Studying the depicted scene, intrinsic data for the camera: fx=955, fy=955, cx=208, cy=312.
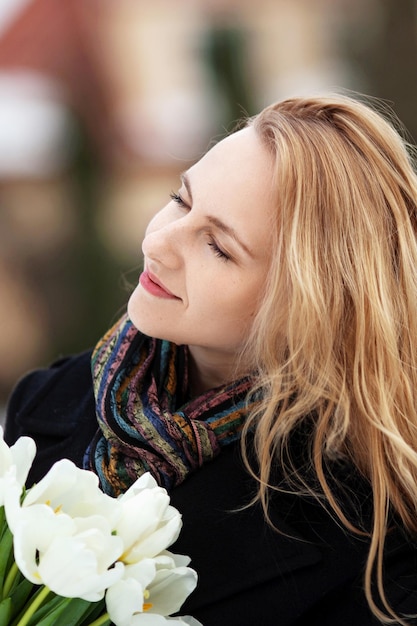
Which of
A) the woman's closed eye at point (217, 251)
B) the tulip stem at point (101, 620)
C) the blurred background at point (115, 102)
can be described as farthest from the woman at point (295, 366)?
the blurred background at point (115, 102)

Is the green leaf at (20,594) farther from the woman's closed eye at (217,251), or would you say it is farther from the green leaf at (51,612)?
the woman's closed eye at (217,251)

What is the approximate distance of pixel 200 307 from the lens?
5.75ft

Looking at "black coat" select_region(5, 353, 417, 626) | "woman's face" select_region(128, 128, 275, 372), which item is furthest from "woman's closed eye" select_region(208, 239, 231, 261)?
"black coat" select_region(5, 353, 417, 626)

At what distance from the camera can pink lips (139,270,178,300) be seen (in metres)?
1.78

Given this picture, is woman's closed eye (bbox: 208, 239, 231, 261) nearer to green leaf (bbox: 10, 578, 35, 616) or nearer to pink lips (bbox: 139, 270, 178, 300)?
pink lips (bbox: 139, 270, 178, 300)

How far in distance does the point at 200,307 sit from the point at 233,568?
Answer: 480mm

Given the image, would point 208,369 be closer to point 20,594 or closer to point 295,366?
point 295,366

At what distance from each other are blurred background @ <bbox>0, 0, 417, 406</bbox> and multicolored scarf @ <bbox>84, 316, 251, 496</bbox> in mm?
3321

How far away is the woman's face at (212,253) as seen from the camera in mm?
1733

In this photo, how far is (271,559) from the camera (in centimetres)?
175

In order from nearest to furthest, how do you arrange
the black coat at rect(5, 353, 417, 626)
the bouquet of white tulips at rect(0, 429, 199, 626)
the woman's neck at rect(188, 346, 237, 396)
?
the bouquet of white tulips at rect(0, 429, 199, 626) < the black coat at rect(5, 353, 417, 626) < the woman's neck at rect(188, 346, 237, 396)

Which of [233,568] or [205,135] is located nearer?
[233,568]

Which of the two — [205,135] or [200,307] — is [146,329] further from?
[205,135]

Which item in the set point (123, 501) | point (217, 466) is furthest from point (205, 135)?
point (123, 501)
